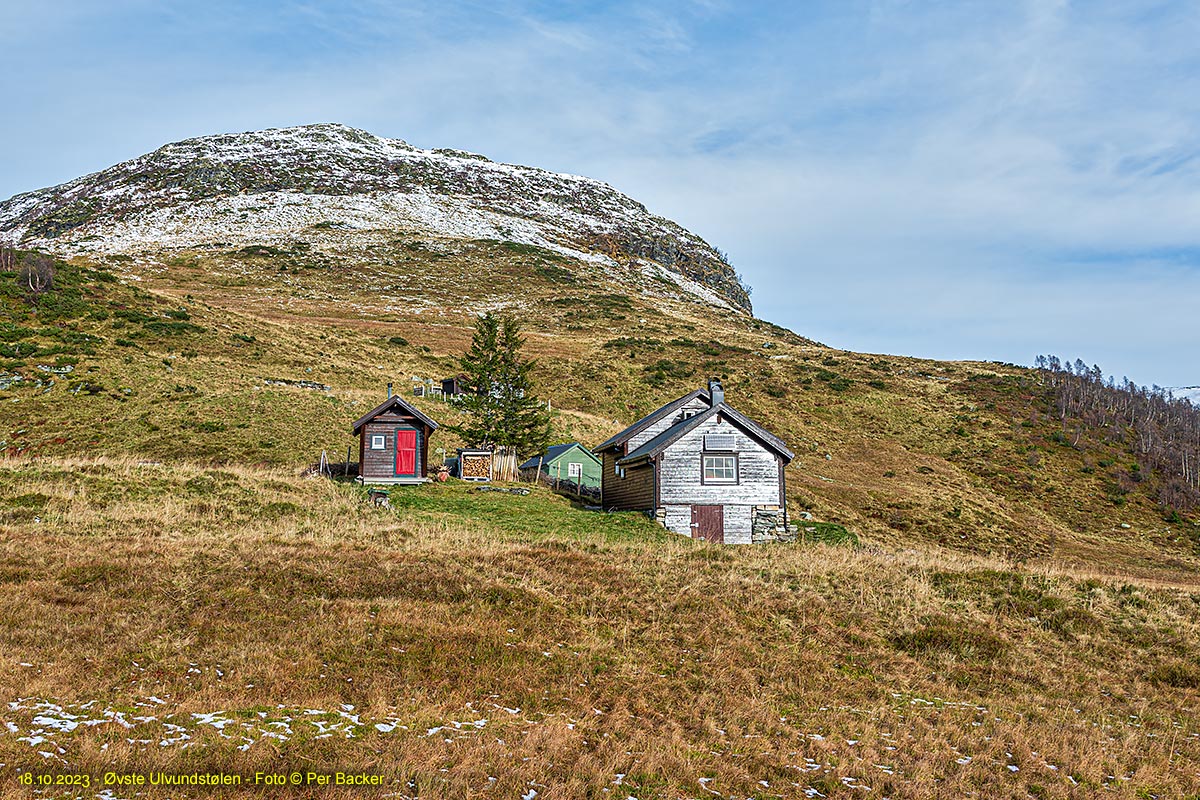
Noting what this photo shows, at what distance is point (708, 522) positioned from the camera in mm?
35562

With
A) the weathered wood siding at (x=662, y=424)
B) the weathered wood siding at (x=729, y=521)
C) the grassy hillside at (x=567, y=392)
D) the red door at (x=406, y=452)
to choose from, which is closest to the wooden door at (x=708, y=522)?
the weathered wood siding at (x=729, y=521)

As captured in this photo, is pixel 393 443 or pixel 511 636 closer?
pixel 511 636

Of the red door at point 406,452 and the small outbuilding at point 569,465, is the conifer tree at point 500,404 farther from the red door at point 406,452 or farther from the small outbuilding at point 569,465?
the red door at point 406,452

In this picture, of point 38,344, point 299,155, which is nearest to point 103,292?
point 38,344

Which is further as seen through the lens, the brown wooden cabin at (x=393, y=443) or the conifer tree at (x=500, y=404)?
the conifer tree at (x=500, y=404)

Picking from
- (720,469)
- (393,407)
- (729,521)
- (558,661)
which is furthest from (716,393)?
(558,661)

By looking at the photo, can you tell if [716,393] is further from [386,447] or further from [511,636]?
[511,636]

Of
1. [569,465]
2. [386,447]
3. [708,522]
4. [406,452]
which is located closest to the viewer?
[708,522]

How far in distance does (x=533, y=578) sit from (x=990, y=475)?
54369 mm

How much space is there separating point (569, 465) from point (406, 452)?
42.9 ft

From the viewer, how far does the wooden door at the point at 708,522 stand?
35.3m

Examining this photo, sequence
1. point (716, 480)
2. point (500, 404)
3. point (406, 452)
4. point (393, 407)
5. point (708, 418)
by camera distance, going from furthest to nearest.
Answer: point (500, 404)
point (393, 407)
point (406, 452)
point (708, 418)
point (716, 480)

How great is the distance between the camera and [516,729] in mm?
11852

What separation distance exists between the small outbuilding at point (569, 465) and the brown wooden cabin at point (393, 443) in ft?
28.2
